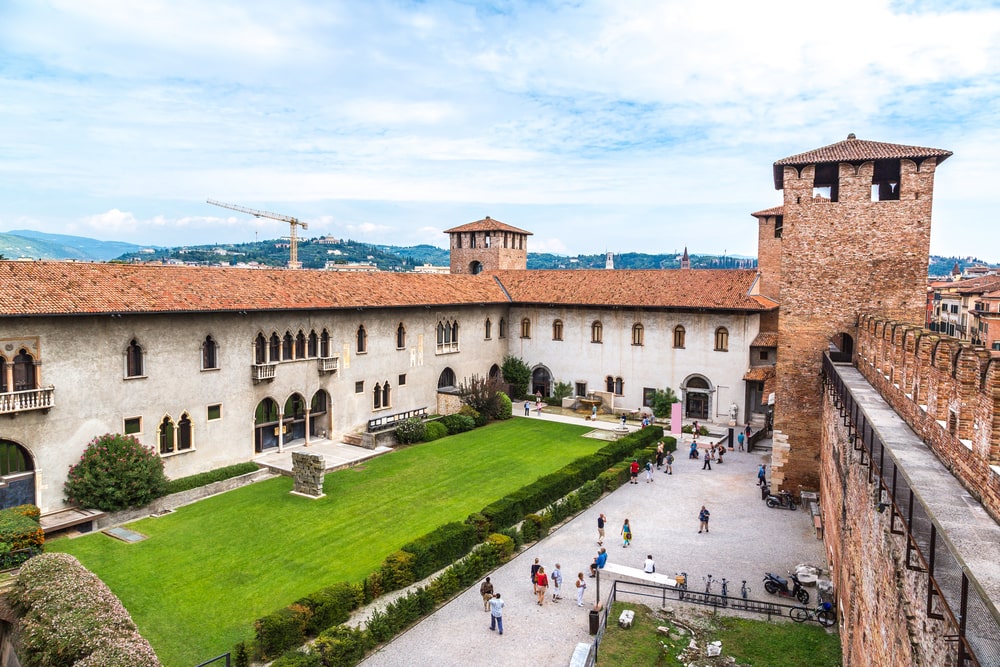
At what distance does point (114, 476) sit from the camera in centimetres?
2469

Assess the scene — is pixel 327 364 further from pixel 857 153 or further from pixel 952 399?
pixel 952 399

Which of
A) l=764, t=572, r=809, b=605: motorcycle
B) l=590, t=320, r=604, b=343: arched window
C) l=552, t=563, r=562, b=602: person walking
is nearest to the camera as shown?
l=764, t=572, r=809, b=605: motorcycle

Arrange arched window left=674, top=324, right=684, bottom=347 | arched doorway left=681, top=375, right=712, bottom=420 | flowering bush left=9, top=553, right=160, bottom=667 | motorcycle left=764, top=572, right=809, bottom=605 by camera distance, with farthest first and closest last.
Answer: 1. arched window left=674, top=324, right=684, bottom=347
2. arched doorway left=681, top=375, right=712, bottom=420
3. motorcycle left=764, top=572, right=809, bottom=605
4. flowering bush left=9, top=553, right=160, bottom=667

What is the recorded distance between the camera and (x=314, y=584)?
19.7 meters

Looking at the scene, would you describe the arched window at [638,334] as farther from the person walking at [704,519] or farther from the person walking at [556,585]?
the person walking at [556,585]

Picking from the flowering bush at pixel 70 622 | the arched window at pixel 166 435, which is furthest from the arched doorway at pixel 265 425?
the flowering bush at pixel 70 622

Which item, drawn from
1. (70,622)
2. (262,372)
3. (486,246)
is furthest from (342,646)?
(486,246)

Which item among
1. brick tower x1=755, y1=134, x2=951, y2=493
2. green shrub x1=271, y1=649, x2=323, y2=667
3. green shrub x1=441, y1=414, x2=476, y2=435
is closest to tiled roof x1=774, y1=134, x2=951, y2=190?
brick tower x1=755, y1=134, x2=951, y2=493

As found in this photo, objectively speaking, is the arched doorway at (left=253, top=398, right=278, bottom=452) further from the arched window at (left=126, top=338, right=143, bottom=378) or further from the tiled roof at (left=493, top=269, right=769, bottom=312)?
the tiled roof at (left=493, top=269, right=769, bottom=312)

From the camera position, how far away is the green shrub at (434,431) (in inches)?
1481

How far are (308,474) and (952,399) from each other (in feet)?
77.2

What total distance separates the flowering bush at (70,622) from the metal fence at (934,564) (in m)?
13.0

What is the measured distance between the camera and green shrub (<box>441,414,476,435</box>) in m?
39.7

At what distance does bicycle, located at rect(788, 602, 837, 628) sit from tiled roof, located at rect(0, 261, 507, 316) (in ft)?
81.2
